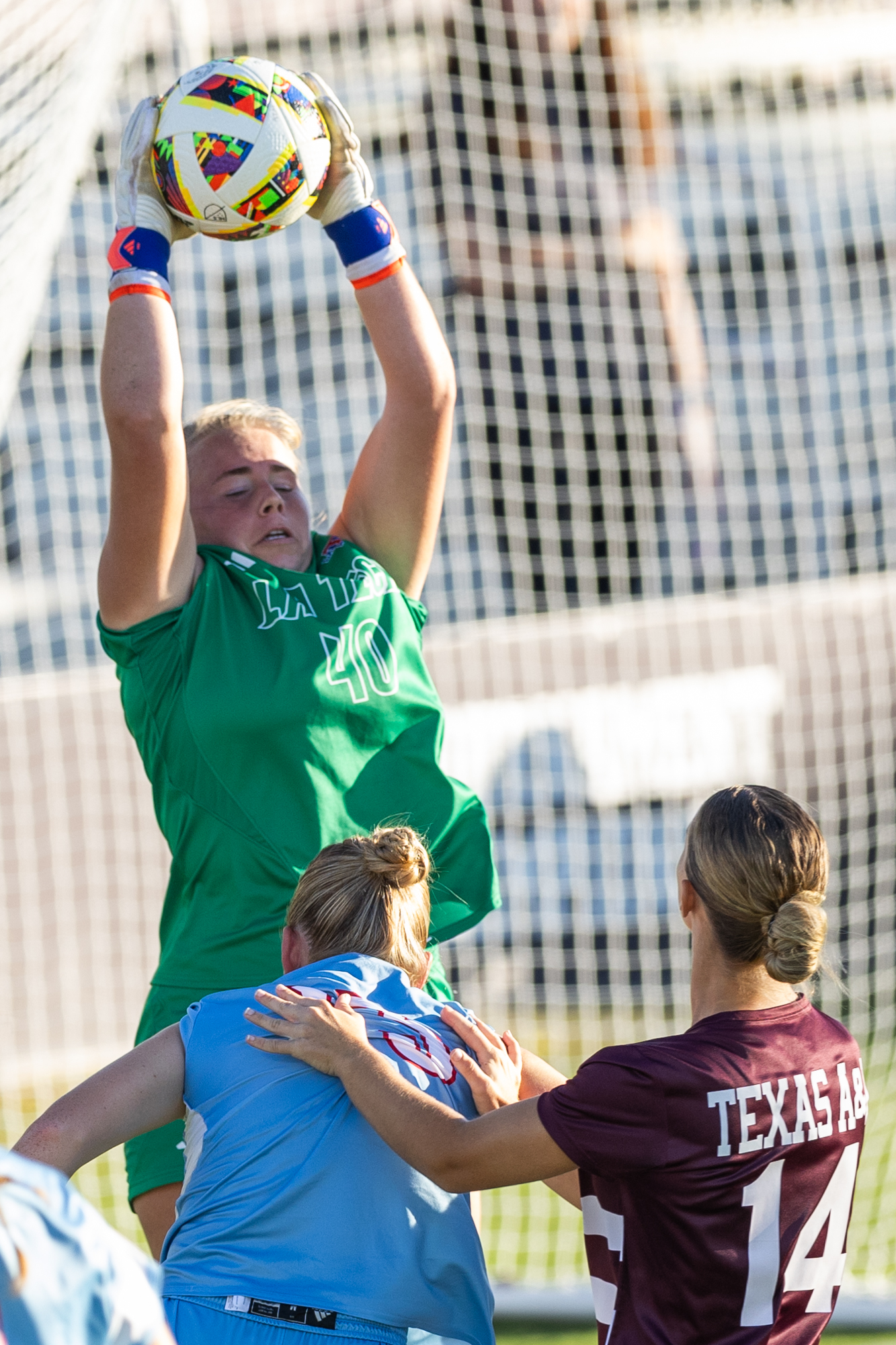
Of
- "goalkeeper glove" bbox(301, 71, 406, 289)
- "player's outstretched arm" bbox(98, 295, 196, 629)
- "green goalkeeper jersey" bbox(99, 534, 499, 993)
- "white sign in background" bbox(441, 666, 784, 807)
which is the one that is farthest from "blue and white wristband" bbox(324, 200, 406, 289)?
"white sign in background" bbox(441, 666, 784, 807)

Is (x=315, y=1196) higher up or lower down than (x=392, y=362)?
lower down

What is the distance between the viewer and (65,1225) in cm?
103

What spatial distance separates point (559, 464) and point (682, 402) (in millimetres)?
938

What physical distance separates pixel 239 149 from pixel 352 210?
0.75 feet

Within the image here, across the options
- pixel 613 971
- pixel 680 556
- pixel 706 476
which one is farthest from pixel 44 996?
pixel 706 476

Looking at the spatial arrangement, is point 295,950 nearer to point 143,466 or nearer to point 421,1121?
point 421,1121

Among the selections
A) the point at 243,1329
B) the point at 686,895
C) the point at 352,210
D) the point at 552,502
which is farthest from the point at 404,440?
the point at 552,502

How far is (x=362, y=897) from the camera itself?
6.06ft

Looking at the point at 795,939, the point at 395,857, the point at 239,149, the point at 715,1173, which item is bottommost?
the point at 715,1173

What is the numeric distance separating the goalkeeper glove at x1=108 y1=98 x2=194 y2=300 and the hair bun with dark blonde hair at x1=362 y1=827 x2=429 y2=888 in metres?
0.90

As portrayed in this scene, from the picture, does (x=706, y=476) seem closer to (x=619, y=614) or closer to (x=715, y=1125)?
(x=619, y=614)

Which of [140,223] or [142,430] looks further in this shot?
[140,223]

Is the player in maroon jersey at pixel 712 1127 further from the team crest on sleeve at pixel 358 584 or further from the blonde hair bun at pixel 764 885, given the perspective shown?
the team crest on sleeve at pixel 358 584

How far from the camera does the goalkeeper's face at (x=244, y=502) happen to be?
7.65 feet
